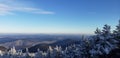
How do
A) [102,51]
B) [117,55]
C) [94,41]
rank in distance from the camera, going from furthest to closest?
1. [94,41]
2. [102,51]
3. [117,55]

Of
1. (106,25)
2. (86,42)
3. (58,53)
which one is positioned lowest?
(58,53)

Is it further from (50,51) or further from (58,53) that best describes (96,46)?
(50,51)

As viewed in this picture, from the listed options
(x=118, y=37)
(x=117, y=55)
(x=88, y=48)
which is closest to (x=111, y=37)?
(x=118, y=37)

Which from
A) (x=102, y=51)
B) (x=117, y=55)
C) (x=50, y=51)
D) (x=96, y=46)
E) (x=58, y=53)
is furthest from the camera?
(x=50, y=51)

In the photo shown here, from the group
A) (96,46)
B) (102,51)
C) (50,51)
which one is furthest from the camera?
(50,51)

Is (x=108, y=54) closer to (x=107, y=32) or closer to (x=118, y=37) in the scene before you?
(x=118, y=37)

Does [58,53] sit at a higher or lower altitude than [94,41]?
lower

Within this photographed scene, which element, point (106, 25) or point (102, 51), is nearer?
point (102, 51)

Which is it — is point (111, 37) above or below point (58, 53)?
above

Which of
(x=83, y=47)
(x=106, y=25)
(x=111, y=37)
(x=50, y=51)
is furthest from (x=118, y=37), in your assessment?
(x=50, y=51)
